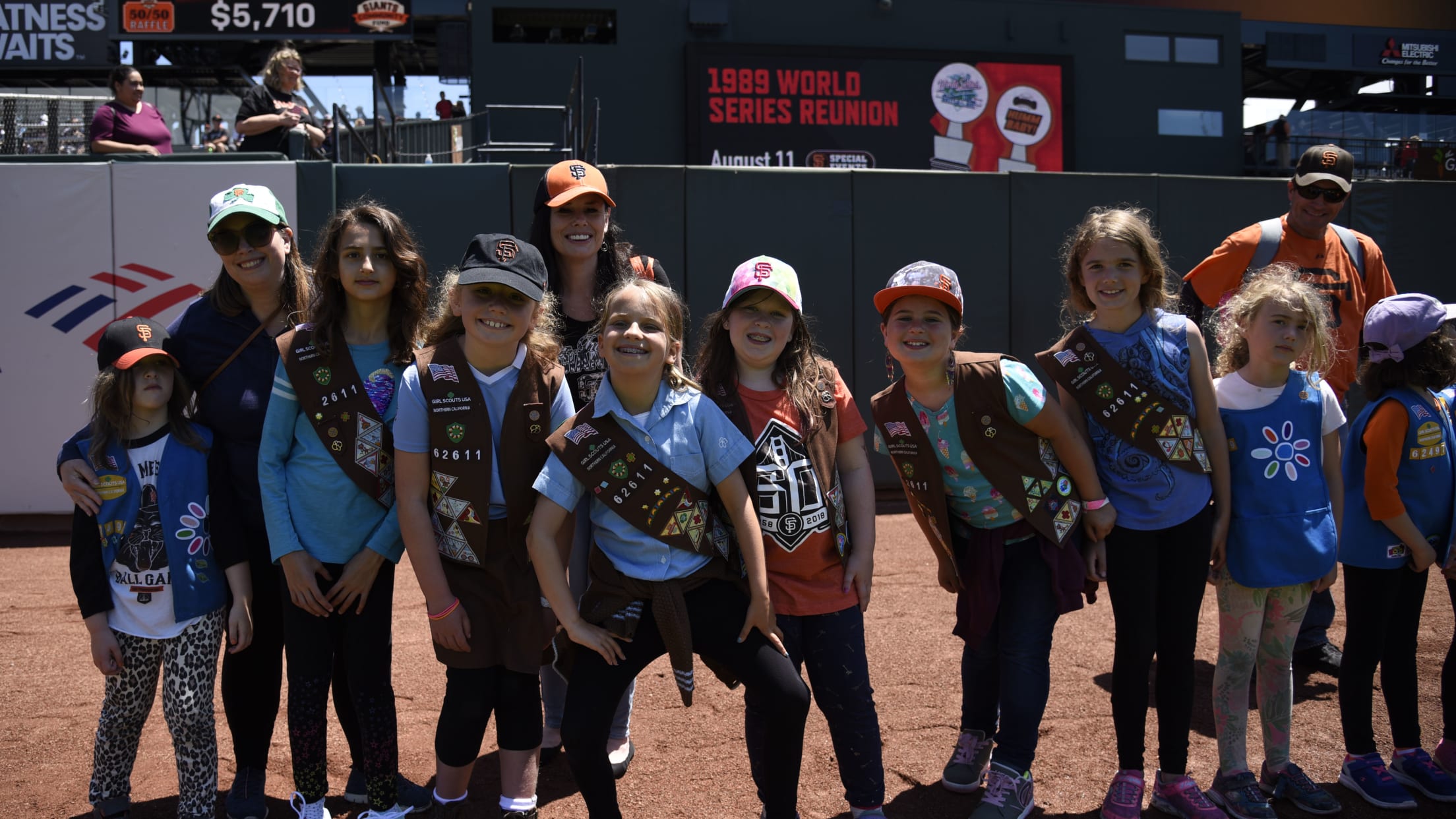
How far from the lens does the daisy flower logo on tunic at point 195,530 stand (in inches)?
111

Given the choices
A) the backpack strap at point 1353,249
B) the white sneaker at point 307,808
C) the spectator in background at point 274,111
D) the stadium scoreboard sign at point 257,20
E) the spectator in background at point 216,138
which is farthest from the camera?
the stadium scoreboard sign at point 257,20

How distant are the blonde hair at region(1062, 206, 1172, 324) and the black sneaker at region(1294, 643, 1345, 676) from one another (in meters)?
2.00

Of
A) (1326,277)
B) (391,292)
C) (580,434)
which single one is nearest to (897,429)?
(580,434)

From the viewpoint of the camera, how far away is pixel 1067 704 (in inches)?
153

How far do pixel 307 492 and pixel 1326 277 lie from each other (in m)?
3.83

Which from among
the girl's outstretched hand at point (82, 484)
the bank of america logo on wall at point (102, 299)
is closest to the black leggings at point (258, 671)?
the girl's outstretched hand at point (82, 484)

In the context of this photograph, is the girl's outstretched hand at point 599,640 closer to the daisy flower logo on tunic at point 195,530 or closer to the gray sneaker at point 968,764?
the daisy flower logo on tunic at point 195,530

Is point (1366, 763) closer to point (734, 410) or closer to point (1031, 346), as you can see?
point (734, 410)

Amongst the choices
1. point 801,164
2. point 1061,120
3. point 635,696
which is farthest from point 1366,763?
point 1061,120

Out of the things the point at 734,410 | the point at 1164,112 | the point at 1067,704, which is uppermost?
the point at 1164,112

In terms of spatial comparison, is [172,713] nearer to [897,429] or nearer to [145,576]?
[145,576]

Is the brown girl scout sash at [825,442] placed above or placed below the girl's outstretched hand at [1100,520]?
above

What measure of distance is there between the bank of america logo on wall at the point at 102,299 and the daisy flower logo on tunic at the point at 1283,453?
7173 millimetres

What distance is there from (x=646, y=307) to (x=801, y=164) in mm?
11194
